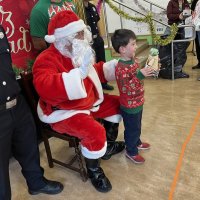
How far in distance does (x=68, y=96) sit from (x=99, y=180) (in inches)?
26.0

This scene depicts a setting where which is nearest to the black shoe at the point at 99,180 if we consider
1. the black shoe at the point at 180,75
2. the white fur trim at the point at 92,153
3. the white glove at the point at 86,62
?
the white fur trim at the point at 92,153

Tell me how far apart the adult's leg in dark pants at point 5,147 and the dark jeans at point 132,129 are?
86 centimetres

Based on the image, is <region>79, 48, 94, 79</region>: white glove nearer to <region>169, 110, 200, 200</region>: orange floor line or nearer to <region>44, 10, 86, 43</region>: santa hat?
<region>44, 10, 86, 43</region>: santa hat

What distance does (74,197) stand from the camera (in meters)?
1.87

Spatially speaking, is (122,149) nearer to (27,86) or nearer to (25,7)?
(27,86)

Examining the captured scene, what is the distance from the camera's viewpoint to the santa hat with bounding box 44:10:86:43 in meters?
1.72

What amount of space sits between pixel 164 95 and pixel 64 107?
1.85 metres

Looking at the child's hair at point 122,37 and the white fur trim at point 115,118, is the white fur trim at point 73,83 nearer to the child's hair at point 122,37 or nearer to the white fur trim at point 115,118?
the child's hair at point 122,37

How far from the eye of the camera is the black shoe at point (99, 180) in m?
1.88

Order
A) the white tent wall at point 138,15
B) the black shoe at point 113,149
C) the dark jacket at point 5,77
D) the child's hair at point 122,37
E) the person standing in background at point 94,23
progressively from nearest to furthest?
the dark jacket at point 5,77 → the child's hair at point 122,37 → the black shoe at point 113,149 → the person standing in background at point 94,23 → the white tent wall at point 138,15

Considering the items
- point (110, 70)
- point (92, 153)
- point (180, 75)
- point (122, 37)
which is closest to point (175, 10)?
point (180, 75)

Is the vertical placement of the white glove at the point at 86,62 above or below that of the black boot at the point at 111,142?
above

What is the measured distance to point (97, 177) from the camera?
1912 mm

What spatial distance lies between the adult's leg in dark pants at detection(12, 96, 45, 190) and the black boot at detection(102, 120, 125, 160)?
610 mm
